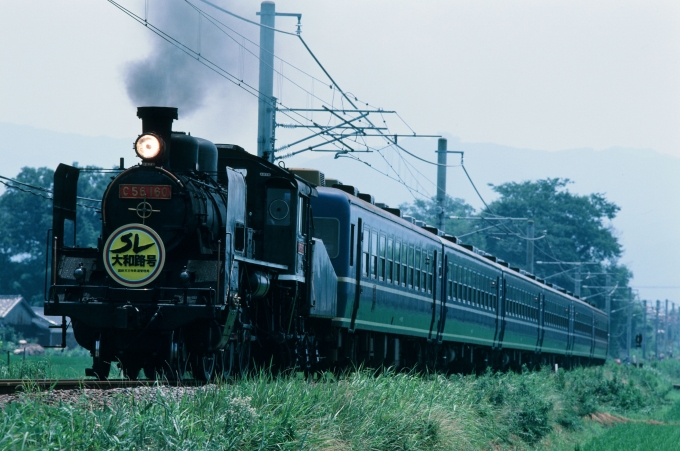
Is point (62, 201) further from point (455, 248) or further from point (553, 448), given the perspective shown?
A: point (455, 248)

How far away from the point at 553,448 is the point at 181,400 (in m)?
11.5

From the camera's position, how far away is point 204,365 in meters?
13.8

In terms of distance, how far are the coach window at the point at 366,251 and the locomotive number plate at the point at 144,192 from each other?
6185 mm

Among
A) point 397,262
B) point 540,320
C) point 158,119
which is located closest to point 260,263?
point 158,119

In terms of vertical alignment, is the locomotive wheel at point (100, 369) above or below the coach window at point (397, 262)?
below

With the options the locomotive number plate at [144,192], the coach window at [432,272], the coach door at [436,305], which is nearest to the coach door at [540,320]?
the coach door at [436,305]

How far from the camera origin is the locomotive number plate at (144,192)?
13.4m

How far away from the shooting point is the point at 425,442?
12.4 meters

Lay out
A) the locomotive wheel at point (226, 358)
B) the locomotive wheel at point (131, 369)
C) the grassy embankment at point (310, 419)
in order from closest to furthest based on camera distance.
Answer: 1. the grassy embankment at point (310, 419)
2. the locomotive wheel at point (226, 358)
3. the locomotive wheel at point (131, 369)

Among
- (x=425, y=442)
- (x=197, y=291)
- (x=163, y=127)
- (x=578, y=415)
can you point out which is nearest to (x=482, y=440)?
(x=425, y=442)

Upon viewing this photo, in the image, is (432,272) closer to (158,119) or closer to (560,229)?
(158,119)

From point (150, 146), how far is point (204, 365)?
2770mm

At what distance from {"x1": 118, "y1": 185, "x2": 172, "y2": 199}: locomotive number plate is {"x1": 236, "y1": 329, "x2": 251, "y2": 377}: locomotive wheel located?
2089 mm

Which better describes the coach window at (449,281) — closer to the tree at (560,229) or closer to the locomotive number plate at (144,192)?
the locomotive number plate at (144,192)
